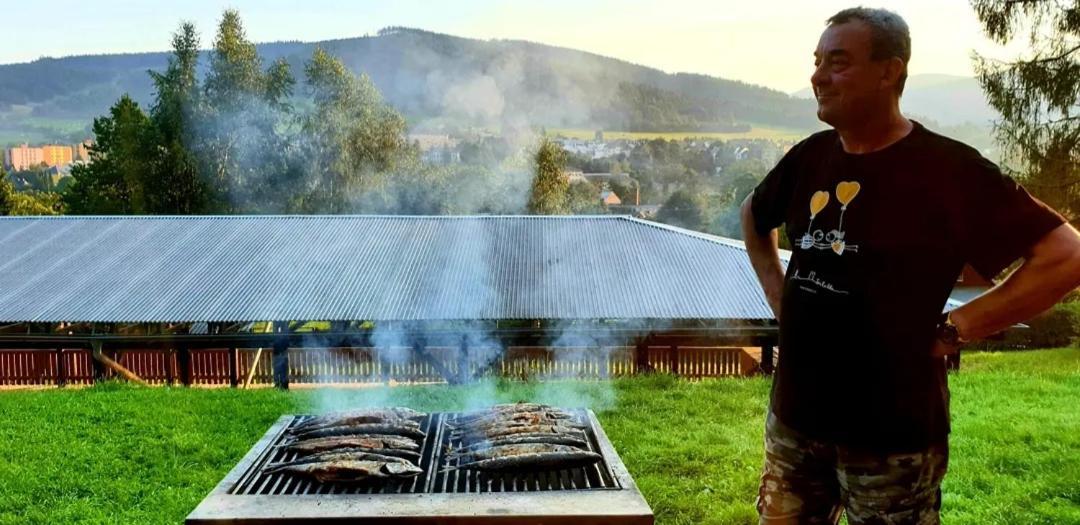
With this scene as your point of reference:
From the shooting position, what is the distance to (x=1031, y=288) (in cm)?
208

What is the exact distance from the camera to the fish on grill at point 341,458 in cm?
380

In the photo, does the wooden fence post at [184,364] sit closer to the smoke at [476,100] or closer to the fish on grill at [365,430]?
the fish on grill at [365,430]

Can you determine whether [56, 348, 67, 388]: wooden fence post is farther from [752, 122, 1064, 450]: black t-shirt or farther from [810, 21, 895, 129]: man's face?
[810, 21, 895, 129]: man's face

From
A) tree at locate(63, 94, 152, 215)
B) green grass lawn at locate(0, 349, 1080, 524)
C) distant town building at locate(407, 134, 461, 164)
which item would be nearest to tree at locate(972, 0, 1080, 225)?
green grass lawn at locate(0, 349, 1080, 524)

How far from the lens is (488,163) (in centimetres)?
4925

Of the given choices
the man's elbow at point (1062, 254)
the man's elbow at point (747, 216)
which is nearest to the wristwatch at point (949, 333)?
the man's elbow at point (1062, 254)

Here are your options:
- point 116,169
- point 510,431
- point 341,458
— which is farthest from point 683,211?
point 341,458

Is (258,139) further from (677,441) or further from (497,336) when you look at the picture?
(677,441)

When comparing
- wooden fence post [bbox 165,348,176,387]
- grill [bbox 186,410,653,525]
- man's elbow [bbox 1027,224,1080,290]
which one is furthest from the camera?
wooden fence post [bbox 165,348,176,387]

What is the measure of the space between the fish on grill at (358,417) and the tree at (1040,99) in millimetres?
14015

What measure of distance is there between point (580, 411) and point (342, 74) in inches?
1488

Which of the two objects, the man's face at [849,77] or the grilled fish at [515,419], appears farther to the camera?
the grilled fish at [515,419]

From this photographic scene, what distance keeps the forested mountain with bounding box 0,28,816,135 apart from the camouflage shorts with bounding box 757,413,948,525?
96.6 feet

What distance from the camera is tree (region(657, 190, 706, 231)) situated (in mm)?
43500
